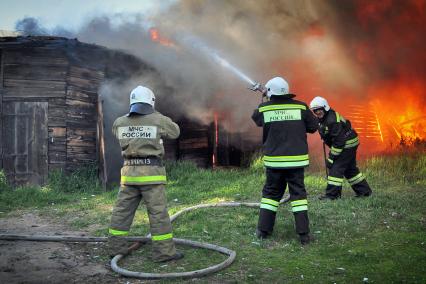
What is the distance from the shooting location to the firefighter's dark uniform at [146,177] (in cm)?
481

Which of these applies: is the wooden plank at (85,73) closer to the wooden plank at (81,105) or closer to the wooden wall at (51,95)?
the wooden wall at (51,95)

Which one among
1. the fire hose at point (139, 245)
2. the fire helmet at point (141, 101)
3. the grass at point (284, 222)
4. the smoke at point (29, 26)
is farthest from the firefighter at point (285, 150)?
the smoke at point (29, 26)

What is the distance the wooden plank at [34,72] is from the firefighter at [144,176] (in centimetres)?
628

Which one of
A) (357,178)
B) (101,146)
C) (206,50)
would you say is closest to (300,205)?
(357,178)

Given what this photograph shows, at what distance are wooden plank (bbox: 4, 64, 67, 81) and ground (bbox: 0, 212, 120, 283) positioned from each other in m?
5.17

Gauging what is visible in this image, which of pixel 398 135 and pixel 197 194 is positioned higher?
pixel 398 135

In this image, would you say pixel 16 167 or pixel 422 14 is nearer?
pixel 16 167

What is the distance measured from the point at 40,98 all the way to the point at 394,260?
8844 mm

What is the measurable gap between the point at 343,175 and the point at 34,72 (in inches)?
303

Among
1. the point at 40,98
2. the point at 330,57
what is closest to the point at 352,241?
the point at 40,98

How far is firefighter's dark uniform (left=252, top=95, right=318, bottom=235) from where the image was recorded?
207 inches

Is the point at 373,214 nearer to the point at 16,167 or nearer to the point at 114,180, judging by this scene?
the point at 114,180

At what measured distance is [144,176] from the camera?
4844 millimetres

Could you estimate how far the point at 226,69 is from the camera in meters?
11.6
